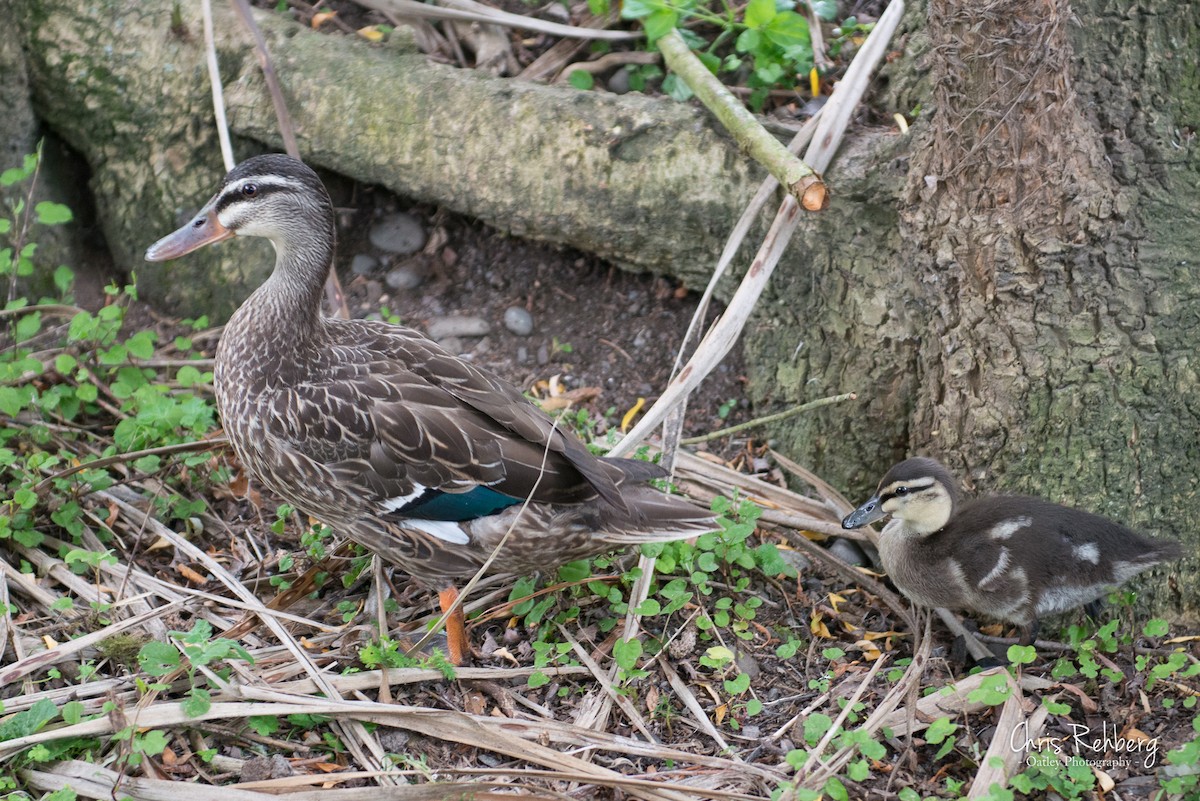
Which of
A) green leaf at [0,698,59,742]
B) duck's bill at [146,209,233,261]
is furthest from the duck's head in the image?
green leaf at [0,698,59,742]

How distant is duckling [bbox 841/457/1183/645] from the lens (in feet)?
11.2

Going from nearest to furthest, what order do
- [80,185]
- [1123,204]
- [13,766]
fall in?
[13,766], [1123,204], [80,185]

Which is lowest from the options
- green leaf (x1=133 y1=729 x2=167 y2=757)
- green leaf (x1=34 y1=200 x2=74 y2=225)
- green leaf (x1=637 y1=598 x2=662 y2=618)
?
green leaf (x1=637 y1=598 x2=662 y2=618)

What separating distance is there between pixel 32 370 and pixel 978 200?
3464 mm

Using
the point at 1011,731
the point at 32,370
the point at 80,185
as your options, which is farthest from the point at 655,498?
the point at 80,185

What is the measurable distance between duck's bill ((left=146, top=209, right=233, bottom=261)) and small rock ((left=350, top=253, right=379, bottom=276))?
51.3 inches

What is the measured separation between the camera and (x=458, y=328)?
Answer: 195 inches

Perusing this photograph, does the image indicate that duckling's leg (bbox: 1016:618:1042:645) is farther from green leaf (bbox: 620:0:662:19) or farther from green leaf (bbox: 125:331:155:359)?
green leaf (bbox: 125:331:155:359)

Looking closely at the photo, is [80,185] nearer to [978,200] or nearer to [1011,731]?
[978,200]

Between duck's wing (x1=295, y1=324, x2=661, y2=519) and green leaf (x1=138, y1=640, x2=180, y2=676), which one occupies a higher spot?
duck's wing (x1=295, y1=324, x2=661, y2=519)

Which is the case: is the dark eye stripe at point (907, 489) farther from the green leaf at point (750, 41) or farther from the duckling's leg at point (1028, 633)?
the green leaf at point (750, 41)

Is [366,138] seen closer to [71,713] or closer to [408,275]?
[408,275]

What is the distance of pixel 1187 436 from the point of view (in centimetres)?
356

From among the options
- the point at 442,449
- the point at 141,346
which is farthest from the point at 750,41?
the point at 141,346
